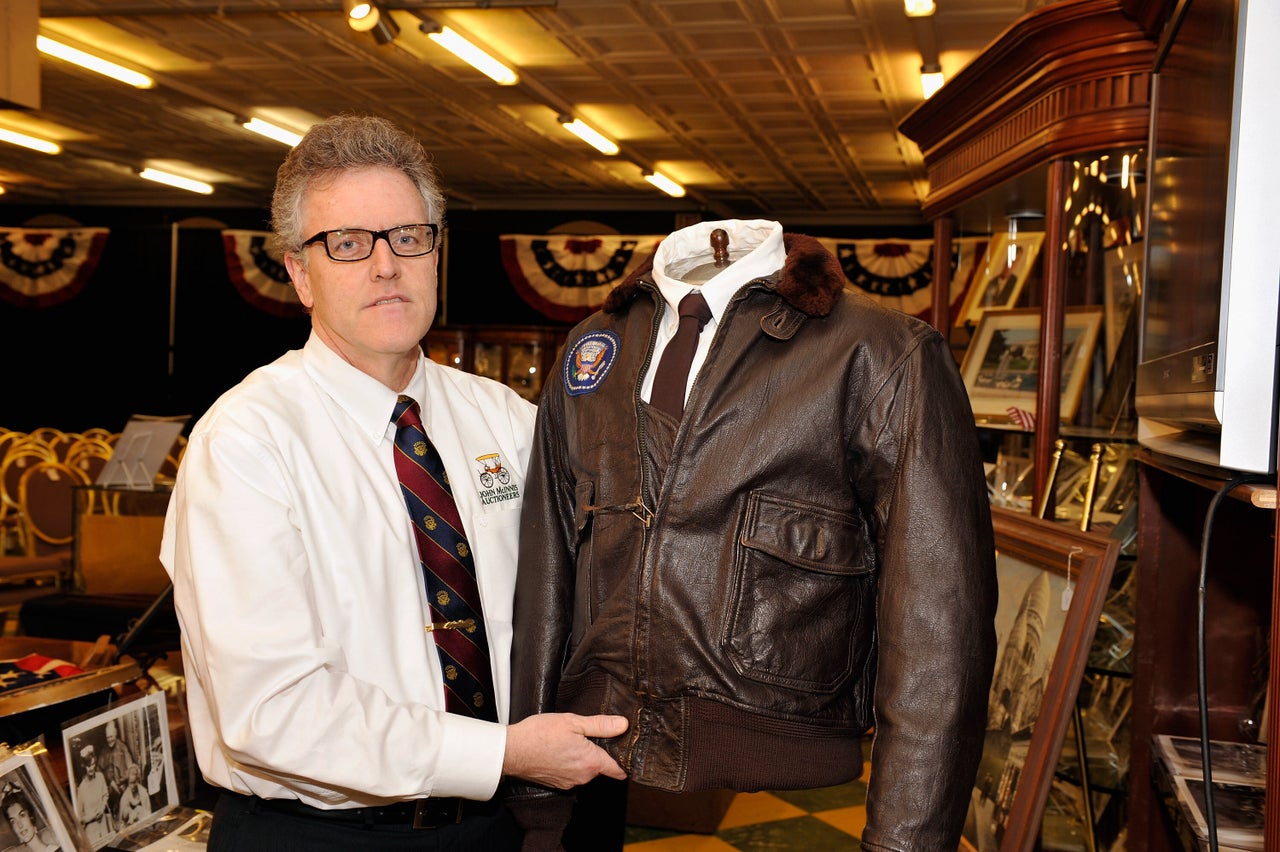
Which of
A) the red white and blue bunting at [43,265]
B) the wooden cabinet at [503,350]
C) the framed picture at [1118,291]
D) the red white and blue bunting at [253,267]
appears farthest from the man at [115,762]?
the red white and blue bunting at [43,265]

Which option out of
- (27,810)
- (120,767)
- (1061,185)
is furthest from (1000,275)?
(27,810)

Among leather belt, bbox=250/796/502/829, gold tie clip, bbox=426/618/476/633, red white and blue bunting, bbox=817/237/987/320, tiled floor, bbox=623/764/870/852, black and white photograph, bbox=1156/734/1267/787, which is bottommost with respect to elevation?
tiled floor, bbox=623/764/870/852

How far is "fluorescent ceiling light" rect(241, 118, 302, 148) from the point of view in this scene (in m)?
10.0

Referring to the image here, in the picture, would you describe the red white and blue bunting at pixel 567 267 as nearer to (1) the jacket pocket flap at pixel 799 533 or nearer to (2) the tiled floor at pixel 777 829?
(2) the tiled floor at pixel 777 829

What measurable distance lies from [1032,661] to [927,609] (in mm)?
765

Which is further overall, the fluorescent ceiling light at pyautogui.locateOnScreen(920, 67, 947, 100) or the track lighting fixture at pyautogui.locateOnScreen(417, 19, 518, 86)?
the fluorescent ceiling light at pyautogui.locateOnScreen(920, 67, 947, 100)

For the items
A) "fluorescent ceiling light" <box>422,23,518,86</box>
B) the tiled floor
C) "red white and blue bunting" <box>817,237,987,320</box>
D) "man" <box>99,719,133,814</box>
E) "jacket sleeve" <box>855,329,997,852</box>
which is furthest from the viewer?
"red white and blue bunting" <box>817,237,987,320</box>

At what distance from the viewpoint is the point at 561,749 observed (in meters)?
1.55

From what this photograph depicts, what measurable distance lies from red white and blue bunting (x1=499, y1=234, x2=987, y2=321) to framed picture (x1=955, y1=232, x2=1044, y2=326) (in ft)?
23.6

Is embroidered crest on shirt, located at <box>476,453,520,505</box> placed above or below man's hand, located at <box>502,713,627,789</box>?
above

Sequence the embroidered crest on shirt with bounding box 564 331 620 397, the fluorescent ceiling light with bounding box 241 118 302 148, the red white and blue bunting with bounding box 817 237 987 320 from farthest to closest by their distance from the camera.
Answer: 1. the red white and blue bunting with bounding box 817 237 987 320
2. the fluorescent ceiling light with bounding box 241 118 302 148
3. the embroidered crest on shirt with bounding box 564 331 620 397

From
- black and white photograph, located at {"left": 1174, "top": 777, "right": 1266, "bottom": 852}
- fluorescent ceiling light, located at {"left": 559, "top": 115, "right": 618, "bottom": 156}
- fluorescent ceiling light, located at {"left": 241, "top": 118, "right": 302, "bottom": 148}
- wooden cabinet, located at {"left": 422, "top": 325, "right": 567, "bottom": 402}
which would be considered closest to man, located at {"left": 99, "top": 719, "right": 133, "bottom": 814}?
black and white photograph, located at {"left": 1174, "top": 777, "right": 1266, "bottom": 852}

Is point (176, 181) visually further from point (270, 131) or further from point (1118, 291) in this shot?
point (1118, 291)

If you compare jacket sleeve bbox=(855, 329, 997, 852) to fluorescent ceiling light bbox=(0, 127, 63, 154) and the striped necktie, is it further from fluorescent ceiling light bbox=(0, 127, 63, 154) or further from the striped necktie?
fluorescent ceiling light bbox=(0, 127, 63, 154)
